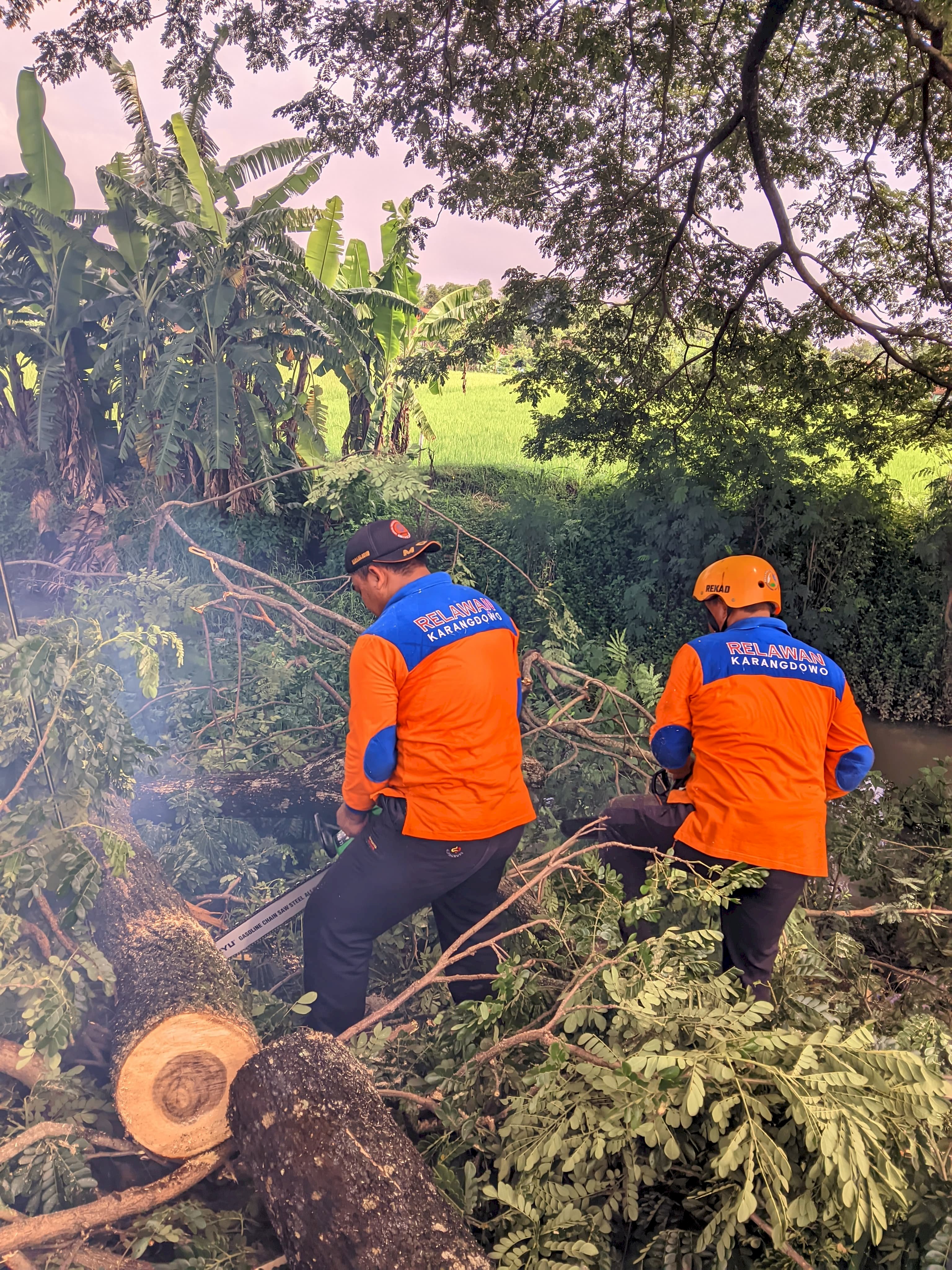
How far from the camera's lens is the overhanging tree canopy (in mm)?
6168

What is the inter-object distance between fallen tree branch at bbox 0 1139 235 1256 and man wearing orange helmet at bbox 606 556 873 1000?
5.66ft

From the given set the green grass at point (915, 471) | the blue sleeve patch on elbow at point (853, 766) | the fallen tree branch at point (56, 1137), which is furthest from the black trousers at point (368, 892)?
the green grass at point (915, 471)

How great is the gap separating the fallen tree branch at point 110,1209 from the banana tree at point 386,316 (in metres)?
7.89

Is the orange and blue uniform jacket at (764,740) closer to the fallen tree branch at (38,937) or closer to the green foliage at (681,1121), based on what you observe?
the green foliage at (681,1121)

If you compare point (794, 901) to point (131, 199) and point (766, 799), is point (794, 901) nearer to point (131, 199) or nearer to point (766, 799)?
point (766, 799)

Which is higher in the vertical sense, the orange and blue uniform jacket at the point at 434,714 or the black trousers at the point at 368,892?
the orange and blue uniform jacket at the point at 434,714

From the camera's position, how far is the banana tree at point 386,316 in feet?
28.8

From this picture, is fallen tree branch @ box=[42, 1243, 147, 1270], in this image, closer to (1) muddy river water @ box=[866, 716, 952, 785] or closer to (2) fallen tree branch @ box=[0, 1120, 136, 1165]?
(2) fallen tree branch @ box=[0, 1120, 136, 1165]

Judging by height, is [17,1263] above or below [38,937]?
below

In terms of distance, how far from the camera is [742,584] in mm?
2693

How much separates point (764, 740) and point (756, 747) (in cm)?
4

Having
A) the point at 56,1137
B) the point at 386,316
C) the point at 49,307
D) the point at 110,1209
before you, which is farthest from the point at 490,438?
the point at 110,1209

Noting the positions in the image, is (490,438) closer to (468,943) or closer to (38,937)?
(468,943)

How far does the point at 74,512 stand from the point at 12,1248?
8512 millimetres
